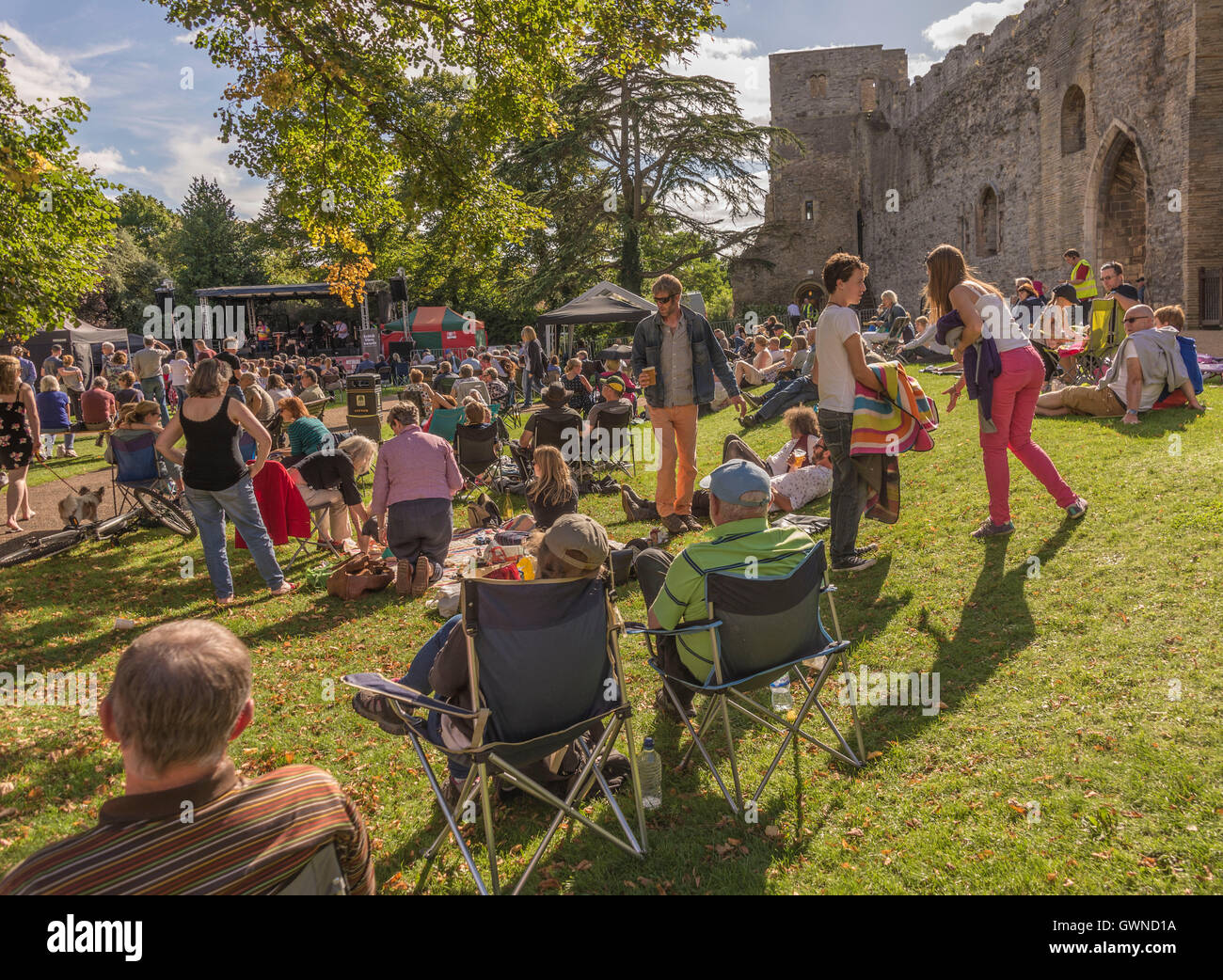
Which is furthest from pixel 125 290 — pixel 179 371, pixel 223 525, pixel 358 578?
pixel 358 578

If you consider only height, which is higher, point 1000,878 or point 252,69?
point 252,69

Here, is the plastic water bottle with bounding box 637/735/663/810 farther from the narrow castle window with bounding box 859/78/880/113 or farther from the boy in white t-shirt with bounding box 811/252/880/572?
the narrow castle window with bounding box 859/78/880/113

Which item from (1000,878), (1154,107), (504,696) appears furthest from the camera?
(1154,107)

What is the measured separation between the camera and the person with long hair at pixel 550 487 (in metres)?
6.74

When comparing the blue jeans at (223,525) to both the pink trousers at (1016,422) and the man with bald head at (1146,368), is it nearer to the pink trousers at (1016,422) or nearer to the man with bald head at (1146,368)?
the pink trousers at (1016,422)

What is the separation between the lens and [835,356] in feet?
18.4

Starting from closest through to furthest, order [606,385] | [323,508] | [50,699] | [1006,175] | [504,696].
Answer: [504,696]
[50,699]
[323,508]
[606,385]
[1006,175]

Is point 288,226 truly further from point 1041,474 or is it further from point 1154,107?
point 1041,474

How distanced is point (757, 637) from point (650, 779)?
0.81 m

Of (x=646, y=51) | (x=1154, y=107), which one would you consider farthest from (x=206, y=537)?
(x=1154, y=107)

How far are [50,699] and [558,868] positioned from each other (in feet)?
13.0

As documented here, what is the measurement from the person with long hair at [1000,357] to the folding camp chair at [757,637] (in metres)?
2.52

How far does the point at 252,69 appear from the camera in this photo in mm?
10234

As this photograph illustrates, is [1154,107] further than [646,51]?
Yes
